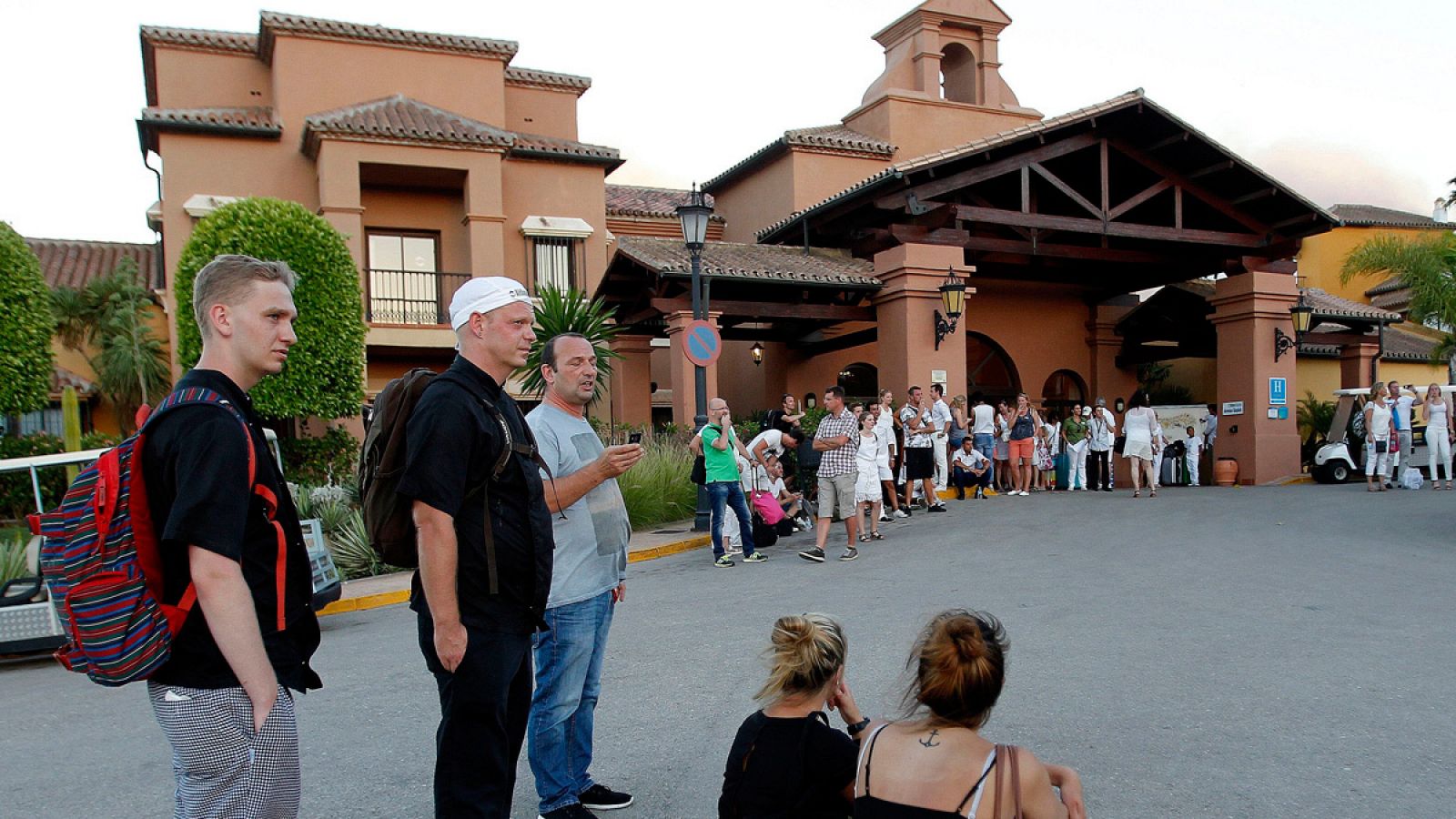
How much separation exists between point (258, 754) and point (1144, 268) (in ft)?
75.8

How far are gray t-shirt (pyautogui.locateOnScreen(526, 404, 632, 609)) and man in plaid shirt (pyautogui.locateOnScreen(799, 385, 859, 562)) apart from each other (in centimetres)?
632

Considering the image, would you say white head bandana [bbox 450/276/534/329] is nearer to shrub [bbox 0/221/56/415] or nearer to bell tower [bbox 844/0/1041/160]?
shrub [bbox 0/221/56/415]

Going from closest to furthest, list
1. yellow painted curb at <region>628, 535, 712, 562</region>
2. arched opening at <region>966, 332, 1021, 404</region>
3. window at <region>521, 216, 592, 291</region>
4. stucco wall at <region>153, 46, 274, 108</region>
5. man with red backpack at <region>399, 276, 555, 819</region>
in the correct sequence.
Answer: man with red backpack at <region>399, 276, 555, 819</region> → yellow painted curb at <region>628, 535, 712, 562</region> → stucco wall at <region>153, 46, 274, 108</region> → window at <region>521, 216, 592, 291</region> → arched opening at <region>966, 332, 1021, 404</region>

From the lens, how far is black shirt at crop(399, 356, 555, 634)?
8.75 feet

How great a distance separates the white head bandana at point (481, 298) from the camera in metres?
3.00

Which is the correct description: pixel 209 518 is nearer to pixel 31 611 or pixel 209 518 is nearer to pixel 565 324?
pixel 31 611

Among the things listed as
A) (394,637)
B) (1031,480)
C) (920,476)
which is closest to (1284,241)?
(1031,480)

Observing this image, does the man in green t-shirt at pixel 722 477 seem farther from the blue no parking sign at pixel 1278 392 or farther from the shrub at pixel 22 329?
the blue no parking sign at pixel 1278 392

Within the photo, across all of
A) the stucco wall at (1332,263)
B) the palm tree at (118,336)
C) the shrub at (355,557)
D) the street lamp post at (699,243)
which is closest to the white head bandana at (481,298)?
the shrub at (355,557)

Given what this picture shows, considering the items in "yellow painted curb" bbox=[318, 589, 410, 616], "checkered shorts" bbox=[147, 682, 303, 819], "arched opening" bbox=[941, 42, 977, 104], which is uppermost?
"arched opening" bbox=[941, 42, 977, 104]

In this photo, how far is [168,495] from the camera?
2172 mm

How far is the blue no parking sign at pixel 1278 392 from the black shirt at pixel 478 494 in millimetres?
20515

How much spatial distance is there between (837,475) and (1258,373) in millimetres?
13563

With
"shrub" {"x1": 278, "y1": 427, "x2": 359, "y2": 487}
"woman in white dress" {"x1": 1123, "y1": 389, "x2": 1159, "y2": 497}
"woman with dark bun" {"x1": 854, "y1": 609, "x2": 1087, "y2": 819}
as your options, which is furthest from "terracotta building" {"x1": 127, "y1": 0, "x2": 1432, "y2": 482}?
"woman with dark bun" {"x1": 854, "y1": 609, "x2": 1087, "y2": 819}
